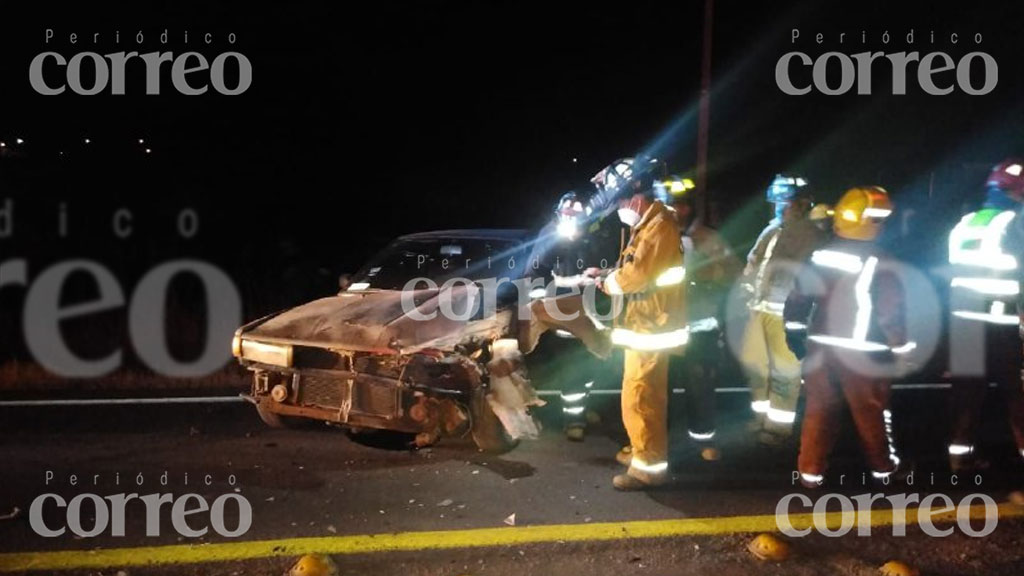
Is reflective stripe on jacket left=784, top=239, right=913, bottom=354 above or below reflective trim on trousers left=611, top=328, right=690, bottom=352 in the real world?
above

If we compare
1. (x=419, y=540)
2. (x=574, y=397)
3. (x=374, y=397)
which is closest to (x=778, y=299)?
(x=574, y=397)

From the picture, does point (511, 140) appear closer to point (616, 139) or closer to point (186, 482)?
point (616, 139)

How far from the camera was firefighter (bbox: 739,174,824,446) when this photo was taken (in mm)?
5648

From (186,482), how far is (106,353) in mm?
5060

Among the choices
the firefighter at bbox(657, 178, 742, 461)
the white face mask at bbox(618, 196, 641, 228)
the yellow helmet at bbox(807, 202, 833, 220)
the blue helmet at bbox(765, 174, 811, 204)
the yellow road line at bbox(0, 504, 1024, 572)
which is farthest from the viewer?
the yellow helmet at bbox(807, 202, 833, 220)

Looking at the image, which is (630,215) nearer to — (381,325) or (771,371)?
(381,325)

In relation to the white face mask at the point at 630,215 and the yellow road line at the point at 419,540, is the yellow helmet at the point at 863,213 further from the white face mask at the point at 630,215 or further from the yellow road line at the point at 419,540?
the yellow road line at the point at 419,540

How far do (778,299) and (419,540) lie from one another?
317cm

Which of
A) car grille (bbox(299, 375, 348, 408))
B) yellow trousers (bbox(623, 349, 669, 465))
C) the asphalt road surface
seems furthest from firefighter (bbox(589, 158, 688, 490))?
car grille (bbox(299, 375, 348, 408))

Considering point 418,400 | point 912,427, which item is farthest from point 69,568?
point 912,427

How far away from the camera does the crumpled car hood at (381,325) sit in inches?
190

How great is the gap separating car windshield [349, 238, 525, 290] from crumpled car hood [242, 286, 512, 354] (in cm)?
45

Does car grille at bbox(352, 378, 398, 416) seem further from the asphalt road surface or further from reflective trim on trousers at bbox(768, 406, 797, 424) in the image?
reflective trim on trousers at bbox(768, 406, 797, 424)

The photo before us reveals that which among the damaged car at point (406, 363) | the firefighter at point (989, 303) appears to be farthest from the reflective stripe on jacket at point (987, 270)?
the damaged car at point (406, 363)
